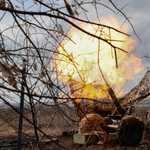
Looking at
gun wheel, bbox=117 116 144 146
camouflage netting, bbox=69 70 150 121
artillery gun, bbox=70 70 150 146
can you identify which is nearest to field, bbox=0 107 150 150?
gun wheel, bbox=117 116 144 146

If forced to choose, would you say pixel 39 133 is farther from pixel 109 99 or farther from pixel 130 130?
pixel 109 99

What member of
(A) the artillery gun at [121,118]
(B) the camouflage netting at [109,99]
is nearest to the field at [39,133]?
(A) the artillery gun at [121,118]

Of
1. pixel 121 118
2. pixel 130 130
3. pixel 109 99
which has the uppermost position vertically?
pixel 109 99

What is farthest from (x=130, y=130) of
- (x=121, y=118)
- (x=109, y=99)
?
(x=109, y=99)

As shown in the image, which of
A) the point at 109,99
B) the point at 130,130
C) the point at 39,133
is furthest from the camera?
the point at 109,99

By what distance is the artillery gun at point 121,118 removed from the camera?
21.7 ft

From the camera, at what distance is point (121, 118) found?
745 centimetres

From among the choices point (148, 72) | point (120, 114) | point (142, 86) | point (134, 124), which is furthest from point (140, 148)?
point (148, 72)

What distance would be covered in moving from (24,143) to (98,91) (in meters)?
3.86

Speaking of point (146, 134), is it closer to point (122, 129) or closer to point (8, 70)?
point (122, 129)

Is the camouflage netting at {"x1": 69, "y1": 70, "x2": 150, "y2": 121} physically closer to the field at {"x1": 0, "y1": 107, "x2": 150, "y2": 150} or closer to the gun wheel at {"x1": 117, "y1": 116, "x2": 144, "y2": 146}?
the field at {"x1": 0, "y1": 107, "x2": 150, "y2": 150}

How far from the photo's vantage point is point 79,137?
7008 millimetres

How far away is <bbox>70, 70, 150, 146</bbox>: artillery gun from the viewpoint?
6.61 metres

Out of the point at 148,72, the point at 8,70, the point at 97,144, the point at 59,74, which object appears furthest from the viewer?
the point at 148,72
